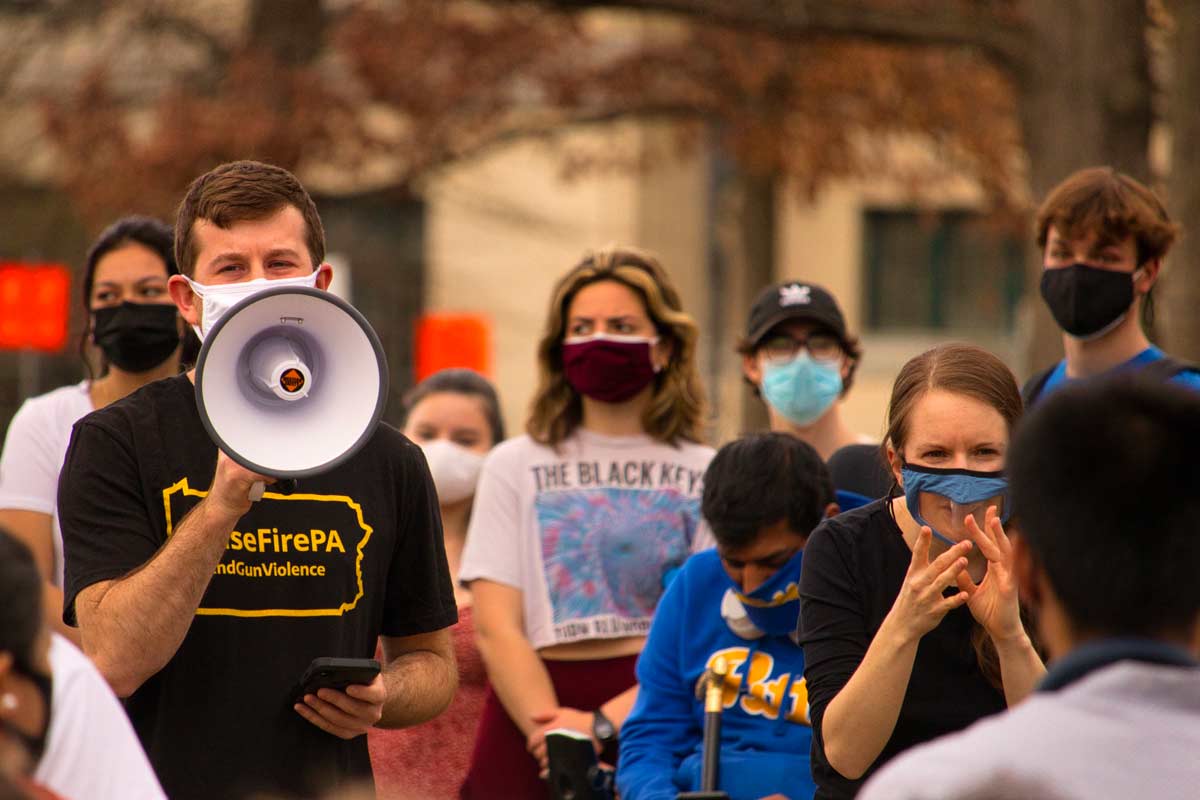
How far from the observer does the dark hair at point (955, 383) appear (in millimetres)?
3436

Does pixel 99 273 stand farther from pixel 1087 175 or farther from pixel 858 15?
pixel 858 15

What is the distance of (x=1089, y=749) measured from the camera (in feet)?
6.33

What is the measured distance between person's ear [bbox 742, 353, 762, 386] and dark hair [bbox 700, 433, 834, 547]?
1.02 m

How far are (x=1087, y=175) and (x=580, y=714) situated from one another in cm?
209

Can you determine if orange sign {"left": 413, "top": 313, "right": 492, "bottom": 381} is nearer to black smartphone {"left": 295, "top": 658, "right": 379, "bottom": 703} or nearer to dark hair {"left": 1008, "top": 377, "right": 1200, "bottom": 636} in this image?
black smartphone {"left": 295, "top": 658, "right": 379, "bottom": 703}

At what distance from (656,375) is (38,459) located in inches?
71.3

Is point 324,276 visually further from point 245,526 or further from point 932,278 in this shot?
point 932,278

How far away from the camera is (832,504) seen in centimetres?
429

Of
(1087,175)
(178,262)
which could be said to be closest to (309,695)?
(178,262)

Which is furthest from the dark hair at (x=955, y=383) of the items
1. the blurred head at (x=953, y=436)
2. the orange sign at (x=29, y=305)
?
the orange sign at (x=29, y=305)

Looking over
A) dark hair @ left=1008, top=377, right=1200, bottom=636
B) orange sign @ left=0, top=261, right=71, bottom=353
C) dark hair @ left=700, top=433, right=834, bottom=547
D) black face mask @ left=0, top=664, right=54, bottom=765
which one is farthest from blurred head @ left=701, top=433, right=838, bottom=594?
orange sign @ left=0, top=261, right=71, bottom=353

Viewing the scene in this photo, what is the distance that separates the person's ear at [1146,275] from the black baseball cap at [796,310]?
89 centimetres

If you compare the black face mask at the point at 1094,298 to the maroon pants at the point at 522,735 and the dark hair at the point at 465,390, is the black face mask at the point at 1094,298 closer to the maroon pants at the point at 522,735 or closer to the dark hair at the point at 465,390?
the maroon pants at the point at 522,735

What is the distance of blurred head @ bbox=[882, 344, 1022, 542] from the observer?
3330 millimetres
